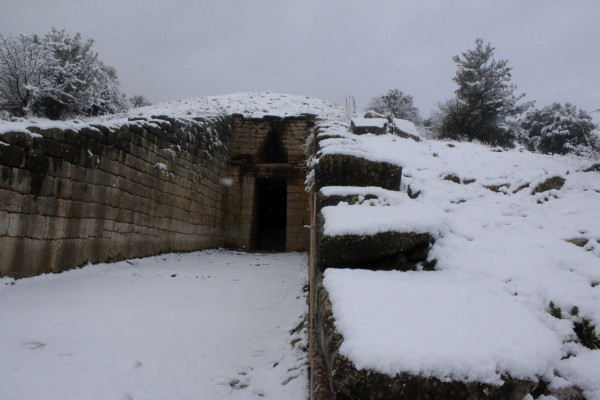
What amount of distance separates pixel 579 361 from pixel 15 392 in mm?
2995

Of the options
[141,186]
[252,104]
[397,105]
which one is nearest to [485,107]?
[397,105]

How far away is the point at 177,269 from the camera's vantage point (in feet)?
19.4

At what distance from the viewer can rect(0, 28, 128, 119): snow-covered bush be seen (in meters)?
10.8

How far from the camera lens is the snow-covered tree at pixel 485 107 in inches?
595

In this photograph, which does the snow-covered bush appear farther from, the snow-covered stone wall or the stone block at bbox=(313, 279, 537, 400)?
the stone block at bbox=(313, 279, 537, 400)

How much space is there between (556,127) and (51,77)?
1961cm

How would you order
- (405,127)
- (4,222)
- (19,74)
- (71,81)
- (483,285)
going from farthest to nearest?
(71,81) < (19,74) < (405,127) < (4,222) < (483,285)

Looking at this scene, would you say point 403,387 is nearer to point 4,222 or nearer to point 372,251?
point 372,251

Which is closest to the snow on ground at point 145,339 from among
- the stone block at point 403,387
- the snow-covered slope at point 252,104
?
the stone block at point 403,387

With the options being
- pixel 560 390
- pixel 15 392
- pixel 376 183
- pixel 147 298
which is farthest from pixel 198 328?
pixel 560 390

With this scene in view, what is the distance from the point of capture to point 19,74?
10.8 meters

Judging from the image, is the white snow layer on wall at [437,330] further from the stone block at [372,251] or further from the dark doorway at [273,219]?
the dark doorway at [273,219]

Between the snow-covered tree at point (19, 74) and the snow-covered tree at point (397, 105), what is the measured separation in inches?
493

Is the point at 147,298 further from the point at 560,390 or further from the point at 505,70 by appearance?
the point at 505,70
